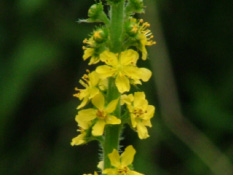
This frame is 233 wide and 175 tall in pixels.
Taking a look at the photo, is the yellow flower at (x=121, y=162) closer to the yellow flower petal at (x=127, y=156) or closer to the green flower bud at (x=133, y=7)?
the yellow flower petal at (x=127, y=156)

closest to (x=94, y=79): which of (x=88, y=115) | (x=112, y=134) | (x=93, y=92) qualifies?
(x=93, y=92)

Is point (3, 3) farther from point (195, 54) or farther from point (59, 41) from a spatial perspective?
point (195, 54)

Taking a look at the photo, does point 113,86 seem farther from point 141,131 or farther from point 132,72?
point 141,131

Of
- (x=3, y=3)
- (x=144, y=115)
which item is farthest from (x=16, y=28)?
(x=144, y=115)

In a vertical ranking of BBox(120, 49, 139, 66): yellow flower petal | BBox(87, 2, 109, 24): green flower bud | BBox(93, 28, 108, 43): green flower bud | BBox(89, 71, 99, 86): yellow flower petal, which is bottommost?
BBox(89, 71, 99, 86): yellow flower petal

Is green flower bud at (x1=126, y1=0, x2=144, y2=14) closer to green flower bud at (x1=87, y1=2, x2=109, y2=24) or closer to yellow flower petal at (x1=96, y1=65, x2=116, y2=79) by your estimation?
green flower bud at (x1=87, y1=2, x2=109, y2=24)

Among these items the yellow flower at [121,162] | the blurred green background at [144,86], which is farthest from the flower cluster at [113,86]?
the blurred green background at [144,86]

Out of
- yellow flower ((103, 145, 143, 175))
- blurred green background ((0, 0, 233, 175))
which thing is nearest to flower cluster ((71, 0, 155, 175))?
yellow flower ((103, 145, 143, 175))

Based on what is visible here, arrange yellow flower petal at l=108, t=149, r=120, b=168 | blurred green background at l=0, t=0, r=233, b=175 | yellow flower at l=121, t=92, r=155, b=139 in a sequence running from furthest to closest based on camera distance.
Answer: blurred green background at l=0, t=0, r=233, b=175, yellow flower at l=121, t=92, r=155, b=139, yellow flower petal at l=108, t=149, r=120, b=168
